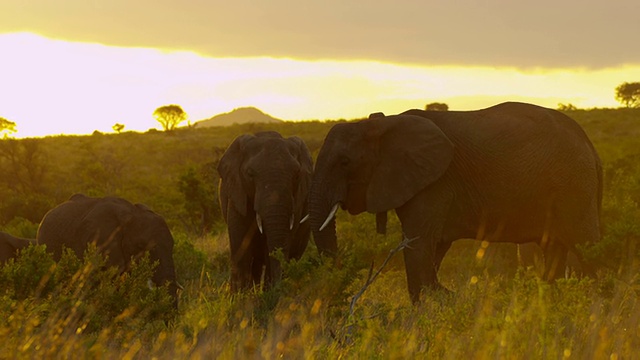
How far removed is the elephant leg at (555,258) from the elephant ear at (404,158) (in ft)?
6.66

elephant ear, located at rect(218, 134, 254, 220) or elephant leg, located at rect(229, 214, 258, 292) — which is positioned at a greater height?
elephant ear, located at rect(218, 134, 254, 220)

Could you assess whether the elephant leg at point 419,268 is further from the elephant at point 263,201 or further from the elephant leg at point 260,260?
the elephant leg at point 260,260

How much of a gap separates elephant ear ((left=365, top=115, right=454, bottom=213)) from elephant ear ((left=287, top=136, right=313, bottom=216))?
1927 millimetres

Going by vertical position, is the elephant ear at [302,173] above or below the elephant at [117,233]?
above

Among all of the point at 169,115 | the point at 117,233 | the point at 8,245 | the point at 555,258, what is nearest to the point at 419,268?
the point at 555,258

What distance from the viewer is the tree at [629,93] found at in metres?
75.2

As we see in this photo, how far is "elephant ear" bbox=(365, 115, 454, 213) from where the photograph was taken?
9688 mm

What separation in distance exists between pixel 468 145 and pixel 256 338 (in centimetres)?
380

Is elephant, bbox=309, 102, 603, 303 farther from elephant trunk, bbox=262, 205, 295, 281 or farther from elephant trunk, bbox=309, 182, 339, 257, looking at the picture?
elephant trunk, bbox=262, 205, 295, 281

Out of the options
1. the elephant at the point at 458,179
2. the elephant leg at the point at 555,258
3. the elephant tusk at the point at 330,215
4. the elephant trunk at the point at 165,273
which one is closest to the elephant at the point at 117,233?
the elephant trunk at the point at 165,273

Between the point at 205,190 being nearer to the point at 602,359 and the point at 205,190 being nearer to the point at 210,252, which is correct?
the point at 210,252

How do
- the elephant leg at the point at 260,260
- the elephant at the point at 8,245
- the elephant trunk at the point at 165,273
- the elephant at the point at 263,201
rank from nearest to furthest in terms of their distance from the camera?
1. the elephant trunk at the point at 165,273
2. the elephant at the point at 263,201
3. the elephant leg at the point at 260,260
4. the elephant at the point at 8,245

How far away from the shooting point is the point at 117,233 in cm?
1178

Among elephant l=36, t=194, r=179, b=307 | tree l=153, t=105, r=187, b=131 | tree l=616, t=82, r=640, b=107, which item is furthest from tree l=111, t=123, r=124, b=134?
elephant l=36, t=194, r=179, b=307
